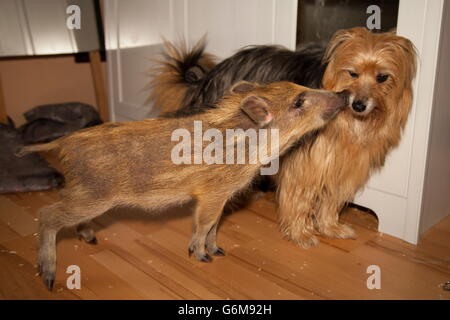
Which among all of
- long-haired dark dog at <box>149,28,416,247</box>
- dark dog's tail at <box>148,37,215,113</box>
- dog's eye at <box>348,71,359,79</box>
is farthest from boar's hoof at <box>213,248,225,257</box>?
dog's eye at <box>348,71,359,79</box>

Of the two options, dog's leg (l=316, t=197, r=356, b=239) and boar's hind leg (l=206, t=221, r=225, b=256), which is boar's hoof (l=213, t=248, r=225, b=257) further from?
dog's leg (l=316, t=197, r=356, b=239)

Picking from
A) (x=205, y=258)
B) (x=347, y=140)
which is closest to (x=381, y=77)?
(x=347, y=140)

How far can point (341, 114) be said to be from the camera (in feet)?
7.02

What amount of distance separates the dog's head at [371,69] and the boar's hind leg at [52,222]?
1.16 m

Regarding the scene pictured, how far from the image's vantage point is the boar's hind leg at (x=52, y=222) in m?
1.90

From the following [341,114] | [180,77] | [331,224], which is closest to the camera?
[341,114]

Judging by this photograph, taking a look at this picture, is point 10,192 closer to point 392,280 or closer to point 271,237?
point 271,237

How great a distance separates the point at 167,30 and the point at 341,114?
1.57m

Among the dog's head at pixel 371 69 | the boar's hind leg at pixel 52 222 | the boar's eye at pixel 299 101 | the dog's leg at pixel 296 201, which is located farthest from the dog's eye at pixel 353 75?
the boar's hind leg at pixel 52 222

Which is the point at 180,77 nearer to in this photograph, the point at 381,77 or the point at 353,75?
the point at 353,75

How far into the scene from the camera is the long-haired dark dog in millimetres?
2023

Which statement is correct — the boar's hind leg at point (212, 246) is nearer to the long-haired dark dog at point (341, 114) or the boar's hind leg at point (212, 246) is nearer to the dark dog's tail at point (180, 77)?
the long-haired dark dog at point (341, 114)
